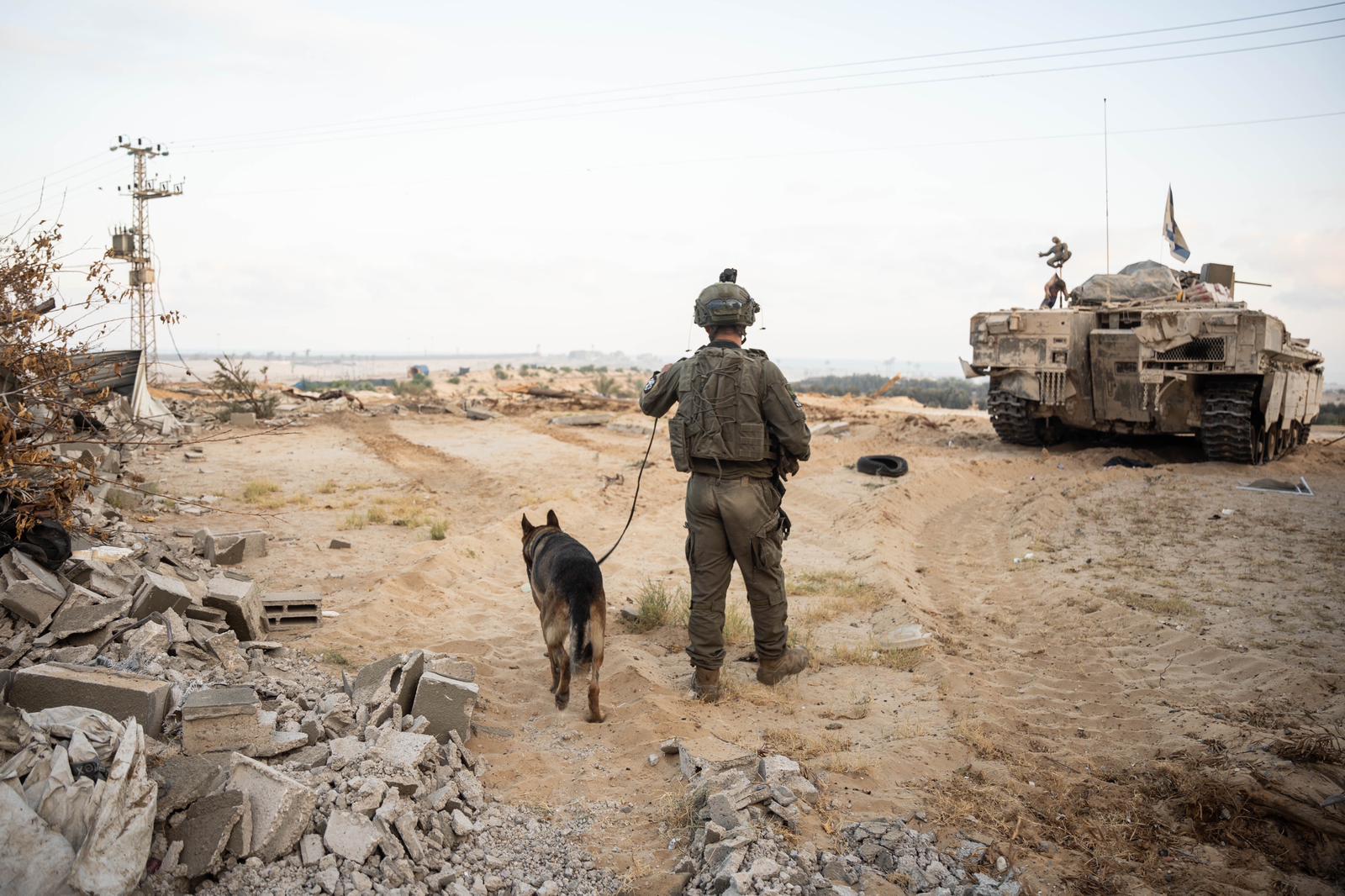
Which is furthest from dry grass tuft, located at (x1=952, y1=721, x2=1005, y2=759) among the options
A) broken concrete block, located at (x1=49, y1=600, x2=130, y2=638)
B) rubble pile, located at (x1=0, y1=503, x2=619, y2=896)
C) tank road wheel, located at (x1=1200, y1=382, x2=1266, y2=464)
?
tank road wheel, located at (x1=1200, y1=382, x2=1266, y2=464)

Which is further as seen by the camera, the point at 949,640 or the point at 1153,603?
the point at 1153,603

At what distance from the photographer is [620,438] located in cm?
1802

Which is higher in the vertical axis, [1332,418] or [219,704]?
[219,704]

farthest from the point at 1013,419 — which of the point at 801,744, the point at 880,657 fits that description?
the point at 801,744

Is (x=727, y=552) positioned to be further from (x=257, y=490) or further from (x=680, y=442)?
(x=257, y=490)

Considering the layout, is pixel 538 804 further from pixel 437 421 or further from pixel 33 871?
pixel 437 421

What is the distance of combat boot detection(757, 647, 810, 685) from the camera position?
5367 millimetres

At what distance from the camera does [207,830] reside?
9.75ft

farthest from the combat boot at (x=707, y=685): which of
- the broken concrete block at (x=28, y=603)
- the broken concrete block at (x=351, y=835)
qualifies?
the broken concrete block at (x=28, y=603)

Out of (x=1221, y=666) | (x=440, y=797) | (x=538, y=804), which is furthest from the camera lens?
(x=1221, y=666)

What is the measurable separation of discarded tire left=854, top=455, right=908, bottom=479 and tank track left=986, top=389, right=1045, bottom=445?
276 centimetres

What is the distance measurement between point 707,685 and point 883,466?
831cm

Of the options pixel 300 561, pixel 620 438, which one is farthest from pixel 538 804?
pixel 620 438

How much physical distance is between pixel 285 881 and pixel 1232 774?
394cm
